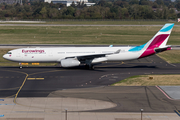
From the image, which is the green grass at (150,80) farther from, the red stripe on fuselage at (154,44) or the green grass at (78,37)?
the green grass at (78,37)

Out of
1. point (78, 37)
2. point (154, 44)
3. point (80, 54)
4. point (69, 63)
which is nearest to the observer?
point (69, 63)

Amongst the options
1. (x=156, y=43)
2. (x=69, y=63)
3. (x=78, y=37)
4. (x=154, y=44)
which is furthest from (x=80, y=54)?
(x=78, y=37)

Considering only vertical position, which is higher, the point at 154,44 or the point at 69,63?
the point at 154,44

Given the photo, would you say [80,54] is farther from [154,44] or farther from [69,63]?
[154,44]

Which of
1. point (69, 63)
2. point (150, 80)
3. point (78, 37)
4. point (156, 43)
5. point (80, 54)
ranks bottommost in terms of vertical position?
point (78, 37)

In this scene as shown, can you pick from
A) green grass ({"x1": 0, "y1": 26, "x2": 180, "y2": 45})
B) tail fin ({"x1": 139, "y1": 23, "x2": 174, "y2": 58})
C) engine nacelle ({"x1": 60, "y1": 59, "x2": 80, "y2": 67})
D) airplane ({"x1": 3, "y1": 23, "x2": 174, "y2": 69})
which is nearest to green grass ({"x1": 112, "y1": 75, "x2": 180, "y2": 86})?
airplane ({"x1": 3, "y1": 23, "x2": 174, "y2": 69})

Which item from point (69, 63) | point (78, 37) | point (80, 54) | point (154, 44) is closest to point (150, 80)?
point (154, 44)

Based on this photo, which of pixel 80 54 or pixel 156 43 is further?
pixel 156 43

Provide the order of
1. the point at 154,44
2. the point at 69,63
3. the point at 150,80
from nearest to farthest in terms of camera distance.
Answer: the point at 150,80 → the point at 69,63 → the point at 154,44

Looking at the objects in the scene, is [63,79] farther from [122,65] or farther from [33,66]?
[122,65]

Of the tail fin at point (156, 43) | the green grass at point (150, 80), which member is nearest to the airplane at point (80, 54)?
the tail fin at point (156, 43)

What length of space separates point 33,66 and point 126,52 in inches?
753

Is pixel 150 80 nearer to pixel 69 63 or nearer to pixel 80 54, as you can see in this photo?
pixel 80 54

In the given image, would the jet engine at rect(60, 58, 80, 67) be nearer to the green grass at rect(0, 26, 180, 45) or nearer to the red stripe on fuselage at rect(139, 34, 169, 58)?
the red stripe on fuselage at rect(139, 34, 169, 58)
